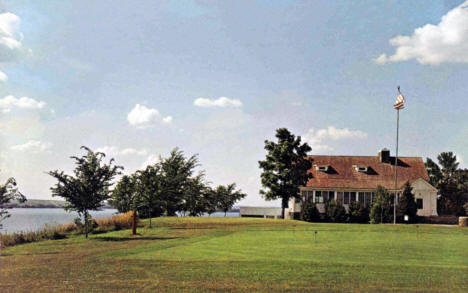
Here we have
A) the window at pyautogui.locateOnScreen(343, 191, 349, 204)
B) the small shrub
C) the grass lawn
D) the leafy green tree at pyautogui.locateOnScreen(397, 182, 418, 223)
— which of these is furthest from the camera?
the window at pyautogui.locateOnScreen(343, 191, 349, 204)

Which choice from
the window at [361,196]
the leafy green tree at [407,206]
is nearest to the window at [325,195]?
the window at [361,196]

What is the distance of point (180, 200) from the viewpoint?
61844mm

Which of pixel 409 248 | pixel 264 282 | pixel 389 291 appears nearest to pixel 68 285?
pixel 264 282

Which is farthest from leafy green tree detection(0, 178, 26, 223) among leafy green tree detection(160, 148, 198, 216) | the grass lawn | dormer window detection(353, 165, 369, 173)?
dormer window detection(353, 165, 369, 173)

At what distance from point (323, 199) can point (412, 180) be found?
11211mm

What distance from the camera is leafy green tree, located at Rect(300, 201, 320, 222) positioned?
52844 millimetres

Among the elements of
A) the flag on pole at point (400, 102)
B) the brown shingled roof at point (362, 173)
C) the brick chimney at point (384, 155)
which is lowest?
the brown shingled roof at point (362, 173)

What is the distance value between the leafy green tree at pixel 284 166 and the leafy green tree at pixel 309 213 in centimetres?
306

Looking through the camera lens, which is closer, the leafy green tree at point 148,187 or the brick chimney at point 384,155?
the leafy green tree at point 148,187

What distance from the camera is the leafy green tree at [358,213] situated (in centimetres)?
5356

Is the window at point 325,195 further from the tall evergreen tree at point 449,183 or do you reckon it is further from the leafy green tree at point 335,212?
the tall evergreen tree at point 449,183

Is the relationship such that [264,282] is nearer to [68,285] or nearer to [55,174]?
[68,285]

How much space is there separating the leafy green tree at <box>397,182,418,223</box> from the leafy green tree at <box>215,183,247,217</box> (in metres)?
30.1

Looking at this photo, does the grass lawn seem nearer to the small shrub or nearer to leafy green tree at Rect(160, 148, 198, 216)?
the small shrub
